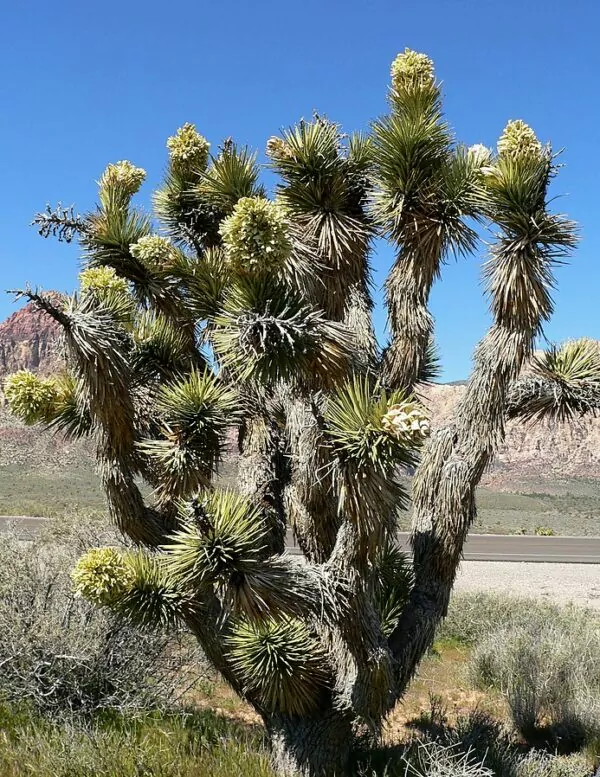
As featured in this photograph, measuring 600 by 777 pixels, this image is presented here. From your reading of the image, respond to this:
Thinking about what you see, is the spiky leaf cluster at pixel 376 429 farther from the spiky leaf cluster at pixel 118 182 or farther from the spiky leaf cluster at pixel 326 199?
the spiky leaf cluster at pixel 118 182

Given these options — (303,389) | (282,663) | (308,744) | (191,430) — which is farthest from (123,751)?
(303,389)

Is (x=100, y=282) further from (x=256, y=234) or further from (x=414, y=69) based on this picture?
(x=414, y=69)

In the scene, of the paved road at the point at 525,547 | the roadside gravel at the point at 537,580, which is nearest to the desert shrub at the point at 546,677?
the roadside gravel at the point at 537,580

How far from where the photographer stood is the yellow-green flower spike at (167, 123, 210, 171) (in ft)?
18.4

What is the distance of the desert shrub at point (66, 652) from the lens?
6578 millimetres

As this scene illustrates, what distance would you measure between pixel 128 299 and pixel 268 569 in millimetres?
2057

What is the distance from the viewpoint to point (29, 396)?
199 inches

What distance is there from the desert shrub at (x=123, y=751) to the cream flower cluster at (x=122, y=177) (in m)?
4.00

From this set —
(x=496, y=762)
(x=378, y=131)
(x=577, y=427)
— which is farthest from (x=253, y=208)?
(x=496, y=762)

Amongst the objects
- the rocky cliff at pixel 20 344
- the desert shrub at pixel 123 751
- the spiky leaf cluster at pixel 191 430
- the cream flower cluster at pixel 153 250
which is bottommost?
the desert shrub at pixel 123 751

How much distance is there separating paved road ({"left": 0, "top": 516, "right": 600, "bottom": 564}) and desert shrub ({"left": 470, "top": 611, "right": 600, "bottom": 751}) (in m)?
10.2

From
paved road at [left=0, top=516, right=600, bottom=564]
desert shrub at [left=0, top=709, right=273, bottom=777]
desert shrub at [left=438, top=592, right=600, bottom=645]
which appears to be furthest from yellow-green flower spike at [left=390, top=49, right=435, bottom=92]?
paved road at [left=0, top=516, right=600, bottom=564]

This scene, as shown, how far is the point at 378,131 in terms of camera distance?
4758 millimetres

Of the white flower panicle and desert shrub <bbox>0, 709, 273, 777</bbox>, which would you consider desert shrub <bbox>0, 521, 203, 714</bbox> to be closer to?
desert shrub <bbox>0, 709, 273, 777</bbox>
